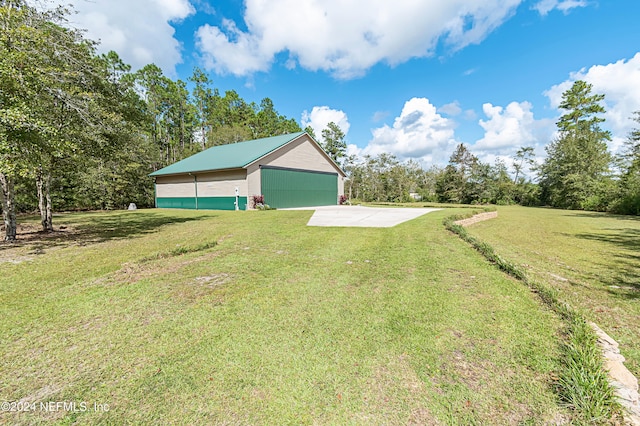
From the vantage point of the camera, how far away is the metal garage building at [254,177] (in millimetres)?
19312

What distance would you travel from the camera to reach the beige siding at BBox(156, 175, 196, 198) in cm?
2236

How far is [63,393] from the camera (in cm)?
197

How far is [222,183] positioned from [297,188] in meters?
5.76

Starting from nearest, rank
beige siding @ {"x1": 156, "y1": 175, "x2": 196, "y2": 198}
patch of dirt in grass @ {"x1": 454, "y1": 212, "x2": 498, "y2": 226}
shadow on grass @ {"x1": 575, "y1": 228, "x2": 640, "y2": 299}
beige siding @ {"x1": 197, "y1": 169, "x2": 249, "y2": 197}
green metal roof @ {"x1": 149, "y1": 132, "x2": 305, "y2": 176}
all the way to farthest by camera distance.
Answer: shadow on grass @ {"x1": 575, "y1": 228, "x2": 640, "y2": 299} < patch of dirt in grass @ {"x1": 454, "y1": 212, "x2": 498, "y2": 226} < beige siding @ {"x1": 197, "y1": 169, "x2": 249, "y2": 197} < green metal roof @ {"x1": 149, "y1": 132, "x2": 305, "y2": 176} < beige siding @ {"x1": 156, "y1": 175, "x2": 196, "y2": 198}

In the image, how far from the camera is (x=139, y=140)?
25531 millimetres

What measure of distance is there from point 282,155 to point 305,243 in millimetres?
15377

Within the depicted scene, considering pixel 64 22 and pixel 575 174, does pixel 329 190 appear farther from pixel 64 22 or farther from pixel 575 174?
pixel 575 174

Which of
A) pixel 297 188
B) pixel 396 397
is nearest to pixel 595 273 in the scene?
pixel 396 397

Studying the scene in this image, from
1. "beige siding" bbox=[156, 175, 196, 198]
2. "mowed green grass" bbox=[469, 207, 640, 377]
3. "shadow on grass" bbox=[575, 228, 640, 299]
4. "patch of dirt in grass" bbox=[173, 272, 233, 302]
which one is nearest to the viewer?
"mowed green grass" bbox=[469, 207, 640, 377]

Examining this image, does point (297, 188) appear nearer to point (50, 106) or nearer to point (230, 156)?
point (230, 156)

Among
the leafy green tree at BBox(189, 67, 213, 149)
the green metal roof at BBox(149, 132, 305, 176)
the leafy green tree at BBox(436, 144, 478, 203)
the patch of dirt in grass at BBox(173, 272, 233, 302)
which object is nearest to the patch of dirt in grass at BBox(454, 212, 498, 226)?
the patch of dirt in grass at BBox(173, 272, 233, 302)

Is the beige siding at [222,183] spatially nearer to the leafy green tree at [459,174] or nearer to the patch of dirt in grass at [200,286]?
the patch of dirt in grass at [200,286]

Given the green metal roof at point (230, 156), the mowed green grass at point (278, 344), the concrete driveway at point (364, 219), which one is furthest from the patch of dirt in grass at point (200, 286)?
the green metal roof at point (230, 156)

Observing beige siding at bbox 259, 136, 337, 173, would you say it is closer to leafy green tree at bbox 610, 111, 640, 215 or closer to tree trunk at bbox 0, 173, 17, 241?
tree trunk at bbox 0, 173, 17, 241
